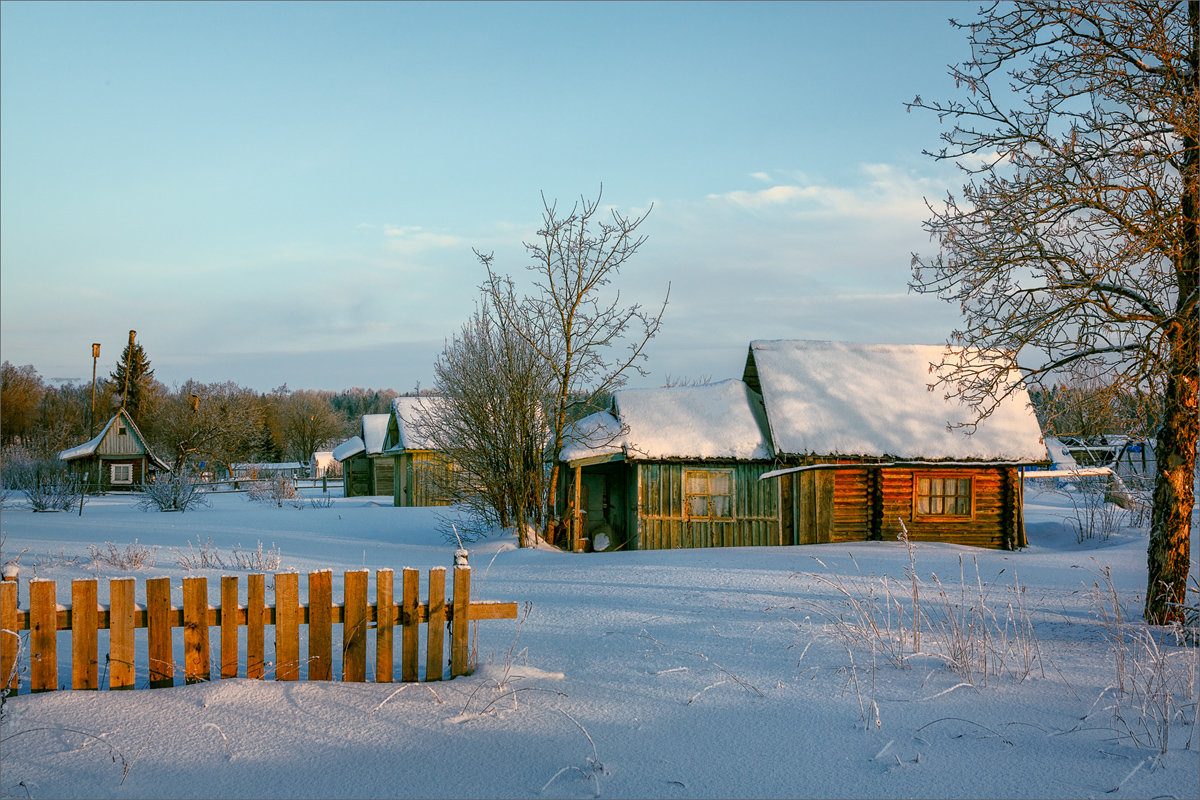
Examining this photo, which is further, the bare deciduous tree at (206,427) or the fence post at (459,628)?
the bare deciduous tree at (206,427)

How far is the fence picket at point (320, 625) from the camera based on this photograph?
5.24 m

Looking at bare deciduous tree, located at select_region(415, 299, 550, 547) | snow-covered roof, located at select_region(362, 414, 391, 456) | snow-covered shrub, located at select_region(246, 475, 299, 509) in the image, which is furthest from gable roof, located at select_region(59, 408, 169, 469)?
bare deciduous tree, located at select_region(415, 299, 550, 547)

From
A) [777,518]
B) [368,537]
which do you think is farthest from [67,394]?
[777,518]

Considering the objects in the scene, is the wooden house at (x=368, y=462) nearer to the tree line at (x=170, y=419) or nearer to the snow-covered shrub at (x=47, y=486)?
the tree line at (x=170, y=419)

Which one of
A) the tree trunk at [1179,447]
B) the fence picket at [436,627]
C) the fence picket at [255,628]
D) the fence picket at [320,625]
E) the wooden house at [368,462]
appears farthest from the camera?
the wooden house at [368,462]

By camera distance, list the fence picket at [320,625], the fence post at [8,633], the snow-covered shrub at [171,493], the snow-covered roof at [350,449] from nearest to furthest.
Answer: the fence post at [8,633]
the fence picket at [320,625]
the snow-covered shrub at [171,493]
the snow-covered roof at [350,449]

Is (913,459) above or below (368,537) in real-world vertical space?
above

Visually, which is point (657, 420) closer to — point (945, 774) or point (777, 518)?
point (777, 518)

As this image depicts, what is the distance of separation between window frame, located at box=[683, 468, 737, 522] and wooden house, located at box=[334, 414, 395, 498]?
2560 cm

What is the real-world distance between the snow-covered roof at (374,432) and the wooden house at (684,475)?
24528 mm

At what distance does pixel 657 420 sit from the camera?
735 inches

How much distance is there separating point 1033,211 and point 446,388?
13.3m

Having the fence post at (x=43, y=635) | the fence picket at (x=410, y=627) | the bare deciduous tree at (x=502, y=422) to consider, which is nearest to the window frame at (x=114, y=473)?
the bare deciduous tree at (x=502, y=422)

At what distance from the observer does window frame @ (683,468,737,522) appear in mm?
18156
